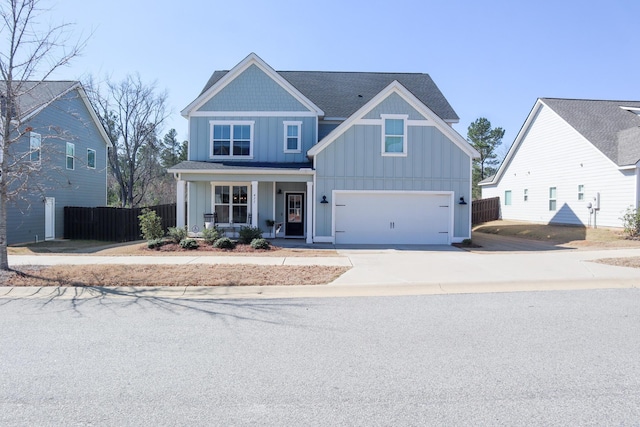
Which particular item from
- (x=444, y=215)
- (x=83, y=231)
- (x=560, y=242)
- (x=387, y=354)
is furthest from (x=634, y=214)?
(x=83, y=231)

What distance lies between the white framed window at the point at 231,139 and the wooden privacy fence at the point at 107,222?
16.5ft

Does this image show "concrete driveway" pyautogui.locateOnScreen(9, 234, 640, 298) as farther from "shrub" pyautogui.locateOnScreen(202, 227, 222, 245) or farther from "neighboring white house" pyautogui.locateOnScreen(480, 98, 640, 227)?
"neighboring white house" pyautogui.locateOnScreen(480, 98, 640, 227)

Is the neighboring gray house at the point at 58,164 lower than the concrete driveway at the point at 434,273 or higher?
higher

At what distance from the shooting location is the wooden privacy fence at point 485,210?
102 feet

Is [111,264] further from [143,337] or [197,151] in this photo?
[197,151]

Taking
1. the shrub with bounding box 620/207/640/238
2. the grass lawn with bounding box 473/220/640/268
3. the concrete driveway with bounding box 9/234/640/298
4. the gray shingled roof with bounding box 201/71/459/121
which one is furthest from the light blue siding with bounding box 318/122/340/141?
the shrub with bounding box 620/207/640/238

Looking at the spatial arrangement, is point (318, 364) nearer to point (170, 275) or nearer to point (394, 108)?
point (170, 275)

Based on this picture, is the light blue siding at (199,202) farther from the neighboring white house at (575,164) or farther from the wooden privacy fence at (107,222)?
the neighboring white house at (575,164)

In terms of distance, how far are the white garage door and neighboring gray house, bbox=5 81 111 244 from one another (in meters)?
11.5

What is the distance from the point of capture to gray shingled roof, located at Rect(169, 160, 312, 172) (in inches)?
714

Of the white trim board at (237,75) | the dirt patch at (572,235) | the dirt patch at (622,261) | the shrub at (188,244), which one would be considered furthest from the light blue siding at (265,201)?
the dirt patch at (622,261)

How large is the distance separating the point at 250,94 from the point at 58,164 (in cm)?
1052

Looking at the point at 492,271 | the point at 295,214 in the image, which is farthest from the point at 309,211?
the point at 492,271

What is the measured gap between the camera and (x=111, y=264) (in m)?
11.1
